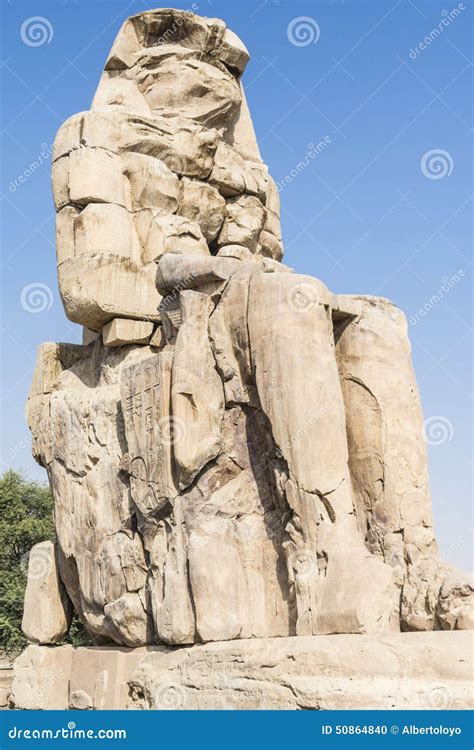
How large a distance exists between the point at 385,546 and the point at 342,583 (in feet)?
3.26

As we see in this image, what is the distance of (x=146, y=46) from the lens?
8.35 metres

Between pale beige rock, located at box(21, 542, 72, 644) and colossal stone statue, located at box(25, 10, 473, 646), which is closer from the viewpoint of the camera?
colossal stone statue, located at box(25, 10, 473, 646)

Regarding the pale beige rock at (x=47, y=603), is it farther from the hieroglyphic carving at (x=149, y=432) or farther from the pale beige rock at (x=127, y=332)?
the pale beige rock at (x=127, y=332)

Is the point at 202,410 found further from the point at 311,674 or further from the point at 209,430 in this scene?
the point at 311,674

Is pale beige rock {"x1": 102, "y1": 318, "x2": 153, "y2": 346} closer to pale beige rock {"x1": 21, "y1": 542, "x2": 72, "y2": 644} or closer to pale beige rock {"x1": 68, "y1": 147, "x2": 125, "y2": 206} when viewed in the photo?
pale beige rock {"x1": 68, "y1": 147, "x2": 125, "y2": 206}

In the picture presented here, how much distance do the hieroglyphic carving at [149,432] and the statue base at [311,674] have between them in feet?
3.10

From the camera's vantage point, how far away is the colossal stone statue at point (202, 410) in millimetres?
5730

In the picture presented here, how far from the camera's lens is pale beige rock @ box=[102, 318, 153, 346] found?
711cm

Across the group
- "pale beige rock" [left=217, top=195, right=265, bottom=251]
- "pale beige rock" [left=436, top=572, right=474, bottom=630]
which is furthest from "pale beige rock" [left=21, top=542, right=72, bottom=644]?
"pale beige rock" [left=436, top=572, right=474, bottom=630]

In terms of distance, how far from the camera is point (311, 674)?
497cm

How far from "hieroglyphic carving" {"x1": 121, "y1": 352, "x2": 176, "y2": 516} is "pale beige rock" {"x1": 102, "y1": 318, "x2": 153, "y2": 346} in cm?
48

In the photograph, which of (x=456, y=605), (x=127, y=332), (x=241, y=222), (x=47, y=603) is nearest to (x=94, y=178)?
(x=127, y=332)

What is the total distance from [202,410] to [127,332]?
1.18 m

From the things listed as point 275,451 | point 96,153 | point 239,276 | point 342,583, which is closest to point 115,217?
point 96,153
